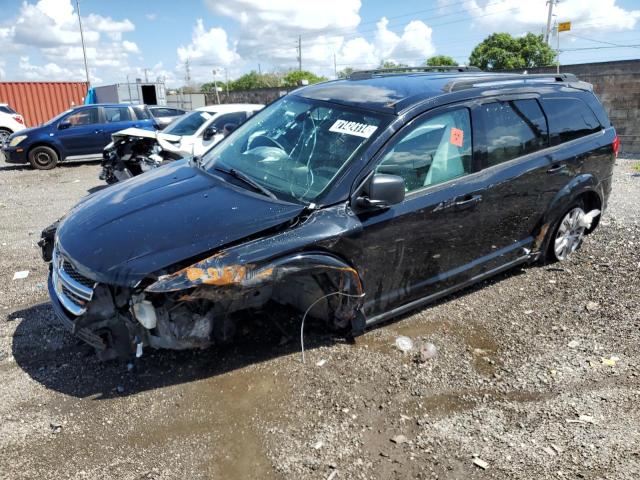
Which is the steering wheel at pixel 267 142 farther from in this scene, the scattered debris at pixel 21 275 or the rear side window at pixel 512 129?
the scattered debris at pixel 21 275

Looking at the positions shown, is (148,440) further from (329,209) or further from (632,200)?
(632,200)

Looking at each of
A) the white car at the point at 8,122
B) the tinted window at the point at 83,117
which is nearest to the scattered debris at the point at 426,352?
the tinted window at the point at 83,117

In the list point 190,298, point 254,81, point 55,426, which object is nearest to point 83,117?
point 55,426

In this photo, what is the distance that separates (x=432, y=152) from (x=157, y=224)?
2.00 m

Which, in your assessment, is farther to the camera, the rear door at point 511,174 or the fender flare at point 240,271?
the rear door at point 511,174

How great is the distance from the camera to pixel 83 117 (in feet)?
42.4

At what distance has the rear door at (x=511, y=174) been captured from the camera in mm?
3889

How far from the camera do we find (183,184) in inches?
142

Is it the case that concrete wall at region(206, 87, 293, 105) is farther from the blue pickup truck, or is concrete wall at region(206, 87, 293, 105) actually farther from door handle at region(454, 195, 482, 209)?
door handle at region(454, 195, 482, 209)

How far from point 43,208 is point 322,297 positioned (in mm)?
6858

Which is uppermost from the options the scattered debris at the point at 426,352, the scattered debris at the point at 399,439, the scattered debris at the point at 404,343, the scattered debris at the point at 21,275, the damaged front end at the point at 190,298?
the damaged front end at the point at 190,298

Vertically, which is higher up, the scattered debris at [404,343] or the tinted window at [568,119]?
the tinted window at [568,119]

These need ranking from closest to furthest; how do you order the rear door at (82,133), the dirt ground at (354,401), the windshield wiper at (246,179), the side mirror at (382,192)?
1. the dirt ground at (354,401)
2. the side mirror at (382,192)
3. the windshield wiper at (246,179)
4. the rear door at (82,133)

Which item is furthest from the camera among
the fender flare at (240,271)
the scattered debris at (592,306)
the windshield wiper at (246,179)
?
the scattered debris at (592,306)
